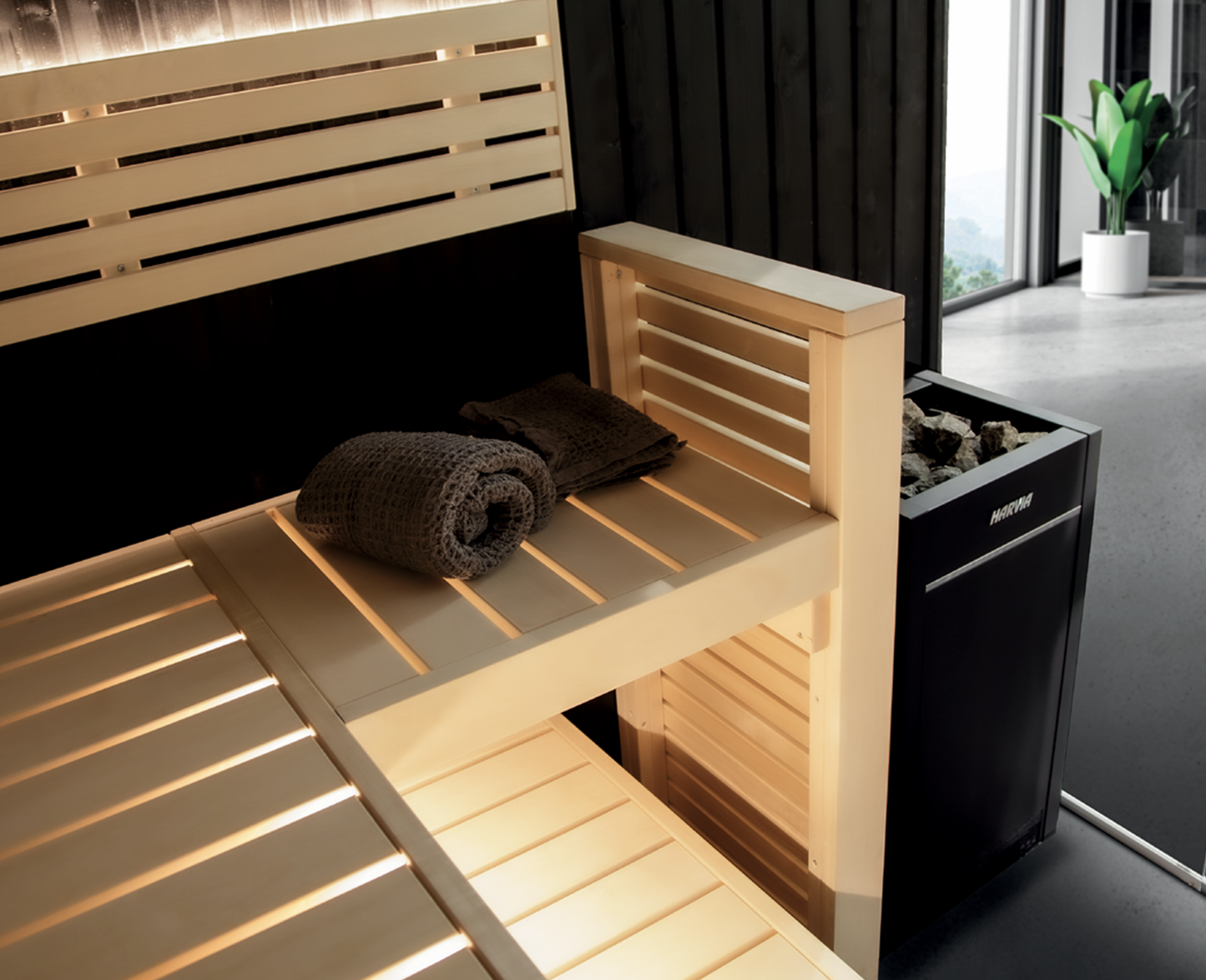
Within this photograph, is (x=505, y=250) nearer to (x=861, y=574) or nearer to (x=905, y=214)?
(x=861, y=574)

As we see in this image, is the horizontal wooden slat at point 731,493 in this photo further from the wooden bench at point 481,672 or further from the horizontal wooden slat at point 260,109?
the horizontal wooden slat at point 260,109

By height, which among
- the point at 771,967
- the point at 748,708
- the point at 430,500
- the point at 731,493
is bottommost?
the point at 771,967

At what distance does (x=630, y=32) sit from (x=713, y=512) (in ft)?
2.33

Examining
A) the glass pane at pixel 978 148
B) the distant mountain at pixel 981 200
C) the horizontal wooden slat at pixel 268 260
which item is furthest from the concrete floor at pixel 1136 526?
the horizontal wooden slat at pixel 268 260

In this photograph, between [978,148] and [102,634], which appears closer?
[102,634]

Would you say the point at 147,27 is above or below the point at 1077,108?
above

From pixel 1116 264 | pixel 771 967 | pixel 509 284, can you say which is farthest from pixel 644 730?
pixel 1116 264

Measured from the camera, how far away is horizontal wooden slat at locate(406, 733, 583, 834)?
1.73m

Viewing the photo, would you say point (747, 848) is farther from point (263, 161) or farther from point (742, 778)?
point (263, 161)

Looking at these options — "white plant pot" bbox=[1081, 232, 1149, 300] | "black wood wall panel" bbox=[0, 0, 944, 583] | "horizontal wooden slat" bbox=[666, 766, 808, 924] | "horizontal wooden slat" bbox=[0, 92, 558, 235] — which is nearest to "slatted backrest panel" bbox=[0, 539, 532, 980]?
"black wood wall panel" bbox=[0, 0, 944, 583]

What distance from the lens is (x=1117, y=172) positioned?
3736mm

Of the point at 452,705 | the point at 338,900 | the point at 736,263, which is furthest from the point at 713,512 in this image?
the point at 338,900

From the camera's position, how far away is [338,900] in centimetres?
91

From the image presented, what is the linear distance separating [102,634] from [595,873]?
738mm
